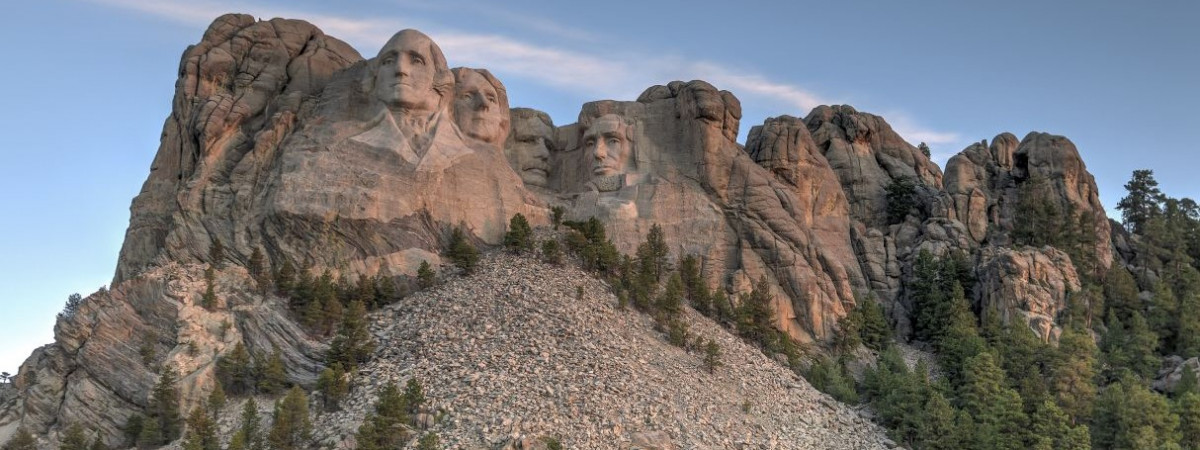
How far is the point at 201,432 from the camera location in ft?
221

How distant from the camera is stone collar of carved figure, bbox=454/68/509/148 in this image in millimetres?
87812

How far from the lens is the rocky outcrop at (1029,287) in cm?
8881

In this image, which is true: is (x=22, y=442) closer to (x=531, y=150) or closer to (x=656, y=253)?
(x=656, y=253)

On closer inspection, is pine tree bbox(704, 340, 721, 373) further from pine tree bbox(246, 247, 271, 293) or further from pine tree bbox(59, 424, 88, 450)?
pine tree bbox(59, 424, 88, 450)

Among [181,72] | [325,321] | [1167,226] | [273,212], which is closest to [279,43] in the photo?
[181,72]

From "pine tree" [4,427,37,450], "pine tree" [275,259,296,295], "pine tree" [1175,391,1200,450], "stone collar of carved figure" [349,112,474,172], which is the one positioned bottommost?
"pine tree" [4,427,37,450]

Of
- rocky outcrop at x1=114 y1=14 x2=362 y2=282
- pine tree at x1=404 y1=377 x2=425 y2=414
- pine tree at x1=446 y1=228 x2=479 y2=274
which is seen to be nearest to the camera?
pine tree at x1=404 y1=377 x2=425 y2=414

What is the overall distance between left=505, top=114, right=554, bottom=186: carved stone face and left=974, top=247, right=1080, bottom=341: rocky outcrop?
26.9 meters

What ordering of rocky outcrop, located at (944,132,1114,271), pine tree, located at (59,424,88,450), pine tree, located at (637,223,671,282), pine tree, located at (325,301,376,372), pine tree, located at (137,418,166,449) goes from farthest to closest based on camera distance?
rocky outcrop, located at (944,132,1114,271) → pine tree, located at (637,223,671,282) → pine tree, located at (325,301,376,372) → pine tree, located at (59,424,88,450) → pine tree, located at (137,418,166,449)

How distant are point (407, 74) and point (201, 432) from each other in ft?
84.1

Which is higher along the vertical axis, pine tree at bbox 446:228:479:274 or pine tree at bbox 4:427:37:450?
pine tree at bbox 446:228:479:274

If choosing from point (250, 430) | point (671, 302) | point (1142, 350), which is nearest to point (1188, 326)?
point (1142, 350)

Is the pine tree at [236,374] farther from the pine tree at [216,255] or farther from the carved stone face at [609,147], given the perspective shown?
the carved stone face at [609,147]

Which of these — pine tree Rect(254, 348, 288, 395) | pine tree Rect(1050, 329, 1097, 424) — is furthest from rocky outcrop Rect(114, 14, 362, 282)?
pine tree Rect(1050, 329, 1097, 424)
